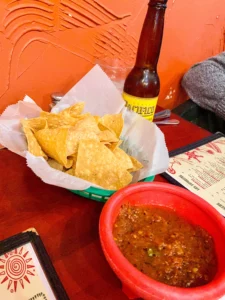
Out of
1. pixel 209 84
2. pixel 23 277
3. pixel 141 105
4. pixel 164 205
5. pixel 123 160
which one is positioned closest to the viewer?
pixel 23 277

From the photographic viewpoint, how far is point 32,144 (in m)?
0.75

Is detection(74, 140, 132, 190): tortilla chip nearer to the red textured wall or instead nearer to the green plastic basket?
the green plastic basket

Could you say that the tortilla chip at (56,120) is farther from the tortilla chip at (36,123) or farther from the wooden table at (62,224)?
the wooden table at (62,224)

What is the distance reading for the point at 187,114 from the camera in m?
1.61

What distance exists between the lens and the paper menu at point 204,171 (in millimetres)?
860

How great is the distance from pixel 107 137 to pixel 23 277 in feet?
1.35

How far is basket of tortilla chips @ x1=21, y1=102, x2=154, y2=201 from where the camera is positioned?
0.74 meters

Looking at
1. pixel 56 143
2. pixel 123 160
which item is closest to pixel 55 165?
pixel 56 143

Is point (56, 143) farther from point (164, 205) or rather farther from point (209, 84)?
point (209, 84)

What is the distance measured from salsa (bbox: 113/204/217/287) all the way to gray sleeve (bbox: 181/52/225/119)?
965mm

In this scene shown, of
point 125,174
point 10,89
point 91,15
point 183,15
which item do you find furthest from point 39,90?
point 183,15

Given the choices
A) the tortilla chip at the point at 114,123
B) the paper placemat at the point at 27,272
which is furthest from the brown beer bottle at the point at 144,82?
the paper placemat at the point at 27,272

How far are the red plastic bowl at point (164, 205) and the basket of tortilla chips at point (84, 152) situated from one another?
0.09m

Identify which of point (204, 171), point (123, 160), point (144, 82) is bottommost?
point (204, 171)
